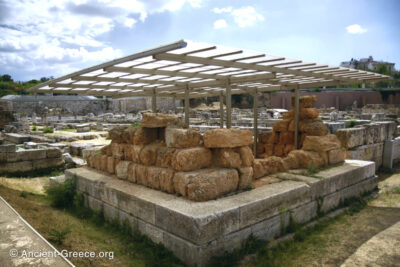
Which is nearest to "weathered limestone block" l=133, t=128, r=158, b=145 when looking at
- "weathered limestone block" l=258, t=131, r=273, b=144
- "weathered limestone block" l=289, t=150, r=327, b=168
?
"weathered limestone block" l=289, t=150, r=327, b=168

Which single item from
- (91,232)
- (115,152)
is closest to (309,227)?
(91,232)

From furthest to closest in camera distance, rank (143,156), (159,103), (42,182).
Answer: (159,103) < (42,182) < (143,156)

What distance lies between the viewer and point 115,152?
637 cm

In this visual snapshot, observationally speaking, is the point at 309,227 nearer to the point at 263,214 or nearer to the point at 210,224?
the point at 263,214

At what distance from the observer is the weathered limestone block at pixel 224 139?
482 cm

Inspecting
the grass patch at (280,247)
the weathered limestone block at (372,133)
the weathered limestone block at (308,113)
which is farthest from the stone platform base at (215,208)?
the weathered limestone block at (372,133)

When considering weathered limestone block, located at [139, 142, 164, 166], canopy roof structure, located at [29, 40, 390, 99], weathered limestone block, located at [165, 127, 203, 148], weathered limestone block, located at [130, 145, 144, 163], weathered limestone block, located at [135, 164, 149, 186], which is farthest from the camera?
weathered limestone block, located at [130, 145, 144, 163]

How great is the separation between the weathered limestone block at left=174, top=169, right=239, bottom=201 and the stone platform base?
158 mm

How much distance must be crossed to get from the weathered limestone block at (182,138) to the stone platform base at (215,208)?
2.97ft

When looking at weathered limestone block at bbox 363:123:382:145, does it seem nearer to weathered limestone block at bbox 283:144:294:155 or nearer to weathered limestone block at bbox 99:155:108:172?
weathered limestone block at bbox 283:144:294:155

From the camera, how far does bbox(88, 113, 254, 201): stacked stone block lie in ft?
14.6

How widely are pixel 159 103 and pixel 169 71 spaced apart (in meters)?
46.4

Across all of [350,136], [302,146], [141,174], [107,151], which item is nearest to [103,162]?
[107,151]

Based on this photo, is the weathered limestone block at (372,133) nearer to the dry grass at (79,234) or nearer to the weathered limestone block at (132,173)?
the weathered limestone block at (132,173)
